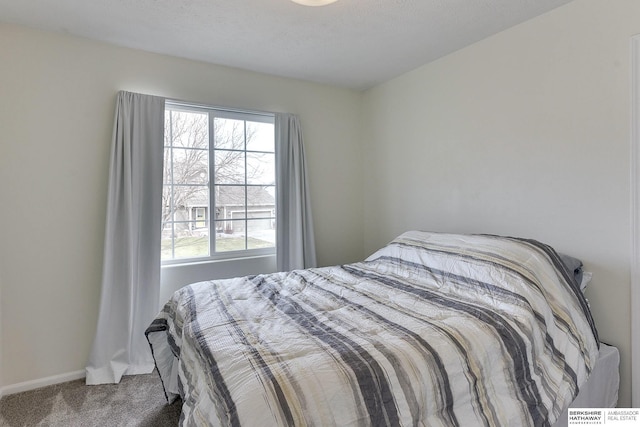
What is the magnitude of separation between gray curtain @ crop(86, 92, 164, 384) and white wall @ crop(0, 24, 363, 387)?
0.14 metres

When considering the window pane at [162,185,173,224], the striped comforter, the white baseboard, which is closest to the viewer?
the striped comforter

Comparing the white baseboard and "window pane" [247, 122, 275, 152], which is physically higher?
"window pane" [247, 122, 275, 152]

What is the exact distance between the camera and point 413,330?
1.43 metres

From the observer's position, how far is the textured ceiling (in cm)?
208

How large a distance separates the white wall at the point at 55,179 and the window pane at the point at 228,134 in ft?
1.08

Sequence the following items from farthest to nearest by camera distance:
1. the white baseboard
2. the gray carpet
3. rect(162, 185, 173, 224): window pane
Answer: rect(162, 185, 173, 224): window pane → the white baseboard → the gray carpet

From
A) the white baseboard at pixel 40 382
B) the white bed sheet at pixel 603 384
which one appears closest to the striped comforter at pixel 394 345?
the white bed sheet at pixel 603 384

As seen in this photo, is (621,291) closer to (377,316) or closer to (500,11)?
(377,316)

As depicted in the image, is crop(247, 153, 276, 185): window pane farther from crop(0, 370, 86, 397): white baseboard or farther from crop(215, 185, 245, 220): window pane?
crop(0, 370, 86, 397): white baseboard

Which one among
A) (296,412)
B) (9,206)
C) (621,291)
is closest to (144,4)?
(9,206)

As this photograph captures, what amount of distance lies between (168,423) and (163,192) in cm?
168

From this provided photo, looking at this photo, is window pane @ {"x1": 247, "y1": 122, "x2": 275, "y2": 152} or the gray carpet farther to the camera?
window pane @ {"x1": 247, "y1": 122, "x2": 275, "y2": 152}

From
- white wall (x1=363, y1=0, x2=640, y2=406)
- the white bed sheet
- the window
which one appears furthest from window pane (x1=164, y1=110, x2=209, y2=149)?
the white bed sheet

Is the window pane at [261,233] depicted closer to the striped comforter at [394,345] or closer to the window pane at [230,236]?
the window pane at [230,236]
